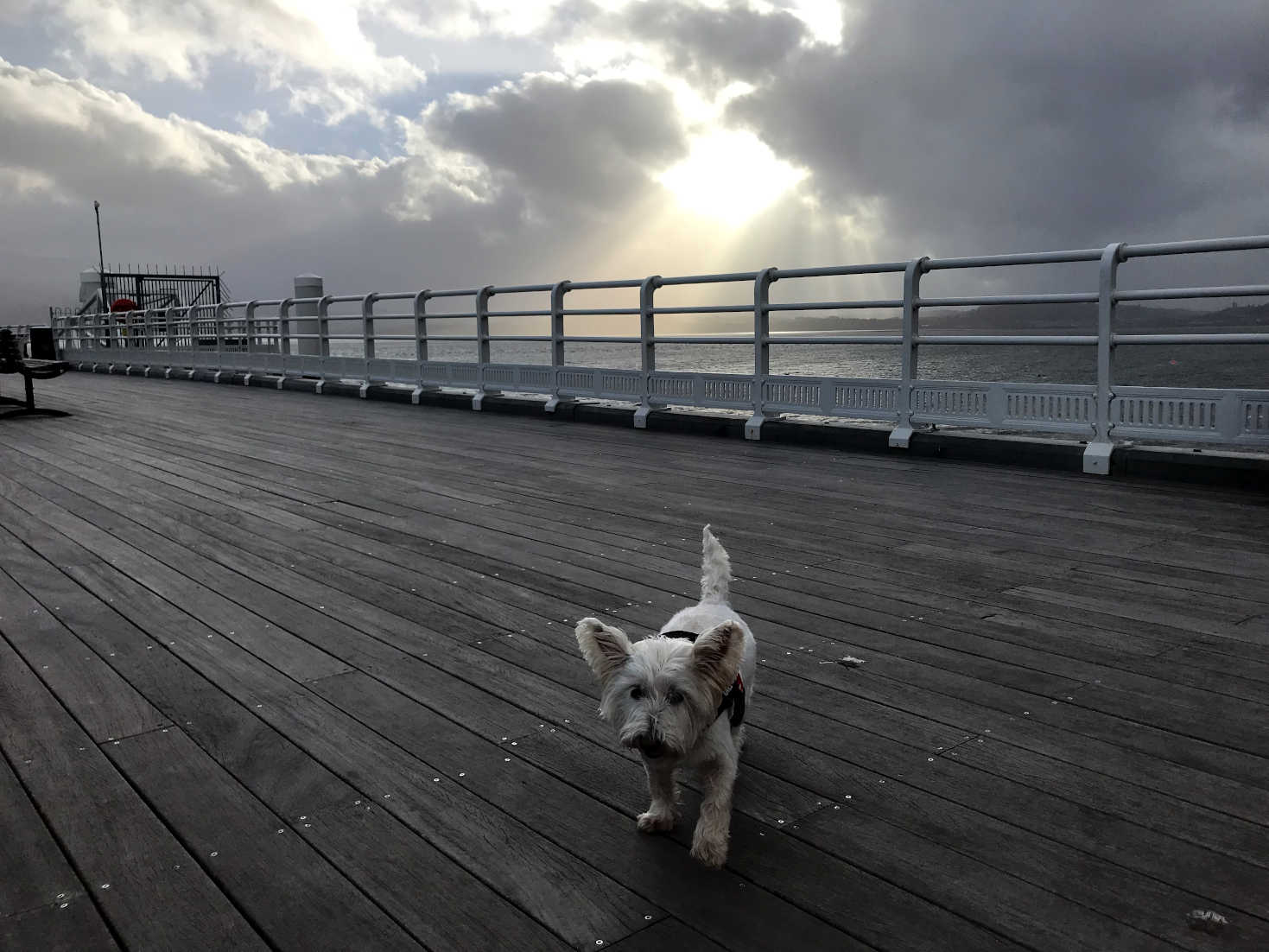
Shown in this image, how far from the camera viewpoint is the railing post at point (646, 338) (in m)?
9.54

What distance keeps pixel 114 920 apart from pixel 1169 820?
193 cm

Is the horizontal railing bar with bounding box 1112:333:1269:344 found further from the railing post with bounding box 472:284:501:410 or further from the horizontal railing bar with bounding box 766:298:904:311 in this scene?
the railing post with bounding box 472:284:501:410

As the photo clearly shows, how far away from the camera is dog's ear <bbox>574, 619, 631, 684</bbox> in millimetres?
1944

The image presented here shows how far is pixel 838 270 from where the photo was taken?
8031 mm

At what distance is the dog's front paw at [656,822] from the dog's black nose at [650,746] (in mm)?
218

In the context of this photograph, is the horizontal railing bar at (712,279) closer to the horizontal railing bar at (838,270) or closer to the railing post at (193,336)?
the horizontal railing bar at (838,270)

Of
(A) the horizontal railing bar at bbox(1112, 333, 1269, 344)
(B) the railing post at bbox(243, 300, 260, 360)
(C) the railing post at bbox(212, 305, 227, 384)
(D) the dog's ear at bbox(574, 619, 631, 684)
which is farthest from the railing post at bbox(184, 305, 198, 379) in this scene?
(D) the dog's ear at bbox(574, 619, 631, 684)

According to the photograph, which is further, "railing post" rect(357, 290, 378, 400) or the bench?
"railing post" rect(357, 290, 378, 400)

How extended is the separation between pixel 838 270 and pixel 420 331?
20.8 feet

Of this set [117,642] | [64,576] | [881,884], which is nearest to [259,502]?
[64,576]

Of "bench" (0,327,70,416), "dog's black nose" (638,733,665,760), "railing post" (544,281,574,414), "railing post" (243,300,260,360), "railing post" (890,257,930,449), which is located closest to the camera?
"dog's black nose" (638,733,665,760)

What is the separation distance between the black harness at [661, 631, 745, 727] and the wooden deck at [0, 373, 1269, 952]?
185mm

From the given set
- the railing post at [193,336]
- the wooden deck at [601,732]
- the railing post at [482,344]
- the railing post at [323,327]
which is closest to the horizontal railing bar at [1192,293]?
the wooden deck at [601,732]

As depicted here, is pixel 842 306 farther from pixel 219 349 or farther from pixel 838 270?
pixel 219 349
